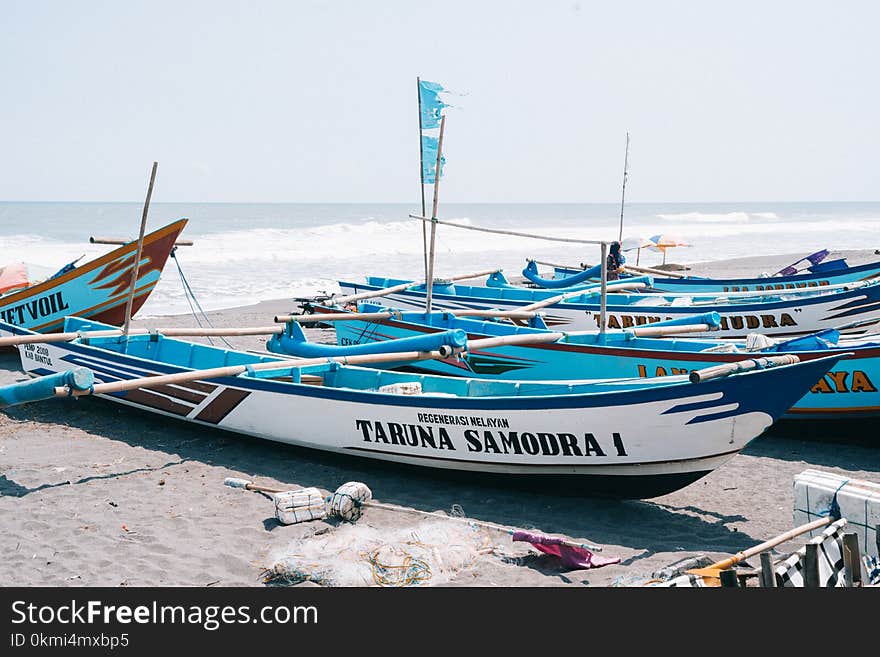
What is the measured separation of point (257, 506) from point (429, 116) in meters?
6.83

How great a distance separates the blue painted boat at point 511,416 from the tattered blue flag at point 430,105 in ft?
15.1

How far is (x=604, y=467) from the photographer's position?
6758mm

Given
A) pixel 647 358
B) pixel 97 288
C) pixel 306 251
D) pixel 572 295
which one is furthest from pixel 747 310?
pixel 306 251

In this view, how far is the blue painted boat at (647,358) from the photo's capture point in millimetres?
8531

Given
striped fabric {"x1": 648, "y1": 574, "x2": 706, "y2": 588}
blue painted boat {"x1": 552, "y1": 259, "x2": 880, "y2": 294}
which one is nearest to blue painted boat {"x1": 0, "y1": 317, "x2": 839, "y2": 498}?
striped fabric {"x1": 648, "y1": 574, "x2": 706, "y2": 588}

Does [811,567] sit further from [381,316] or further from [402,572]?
[381,316]

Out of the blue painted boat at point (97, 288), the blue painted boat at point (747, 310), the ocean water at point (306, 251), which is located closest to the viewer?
the blue painted boat at point (747, 310)

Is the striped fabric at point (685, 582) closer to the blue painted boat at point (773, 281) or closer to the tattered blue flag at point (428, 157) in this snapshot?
the tattered blue flag at point (428, 157)

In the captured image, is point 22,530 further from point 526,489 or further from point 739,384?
point 739,384

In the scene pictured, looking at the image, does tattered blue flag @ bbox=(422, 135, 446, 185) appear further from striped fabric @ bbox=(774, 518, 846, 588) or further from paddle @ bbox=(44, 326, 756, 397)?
striped fabric @ bbox=(774, 518, 846, 588)

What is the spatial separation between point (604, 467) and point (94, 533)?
13.1 ft

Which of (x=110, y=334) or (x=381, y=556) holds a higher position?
(x=110, y=334)

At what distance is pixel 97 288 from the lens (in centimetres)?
1339

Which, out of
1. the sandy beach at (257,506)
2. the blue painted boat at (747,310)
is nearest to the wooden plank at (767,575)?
the sandy beach at (257,506)
